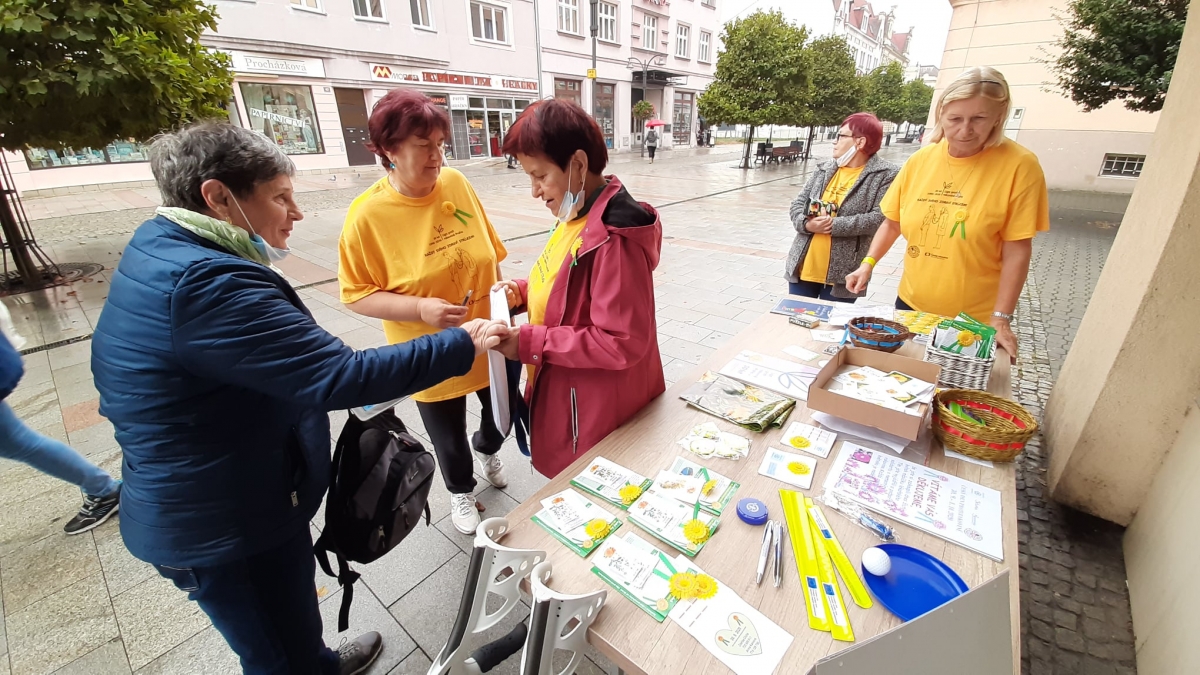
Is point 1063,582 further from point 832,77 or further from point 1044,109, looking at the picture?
point 832,77

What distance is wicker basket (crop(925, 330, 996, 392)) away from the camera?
5.72 feet

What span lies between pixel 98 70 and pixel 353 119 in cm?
1519

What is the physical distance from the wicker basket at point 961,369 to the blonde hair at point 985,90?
0.93 m

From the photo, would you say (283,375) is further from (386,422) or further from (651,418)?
(651,418)

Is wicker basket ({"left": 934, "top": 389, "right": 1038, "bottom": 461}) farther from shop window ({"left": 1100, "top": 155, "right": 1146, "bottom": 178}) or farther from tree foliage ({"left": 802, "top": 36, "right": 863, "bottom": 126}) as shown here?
tree foliage ({"left": 802, "top": 36, "right": 863, "bottom": 126})

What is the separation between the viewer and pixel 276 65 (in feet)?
51.2

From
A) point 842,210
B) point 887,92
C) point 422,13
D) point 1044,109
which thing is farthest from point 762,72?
point 887,92

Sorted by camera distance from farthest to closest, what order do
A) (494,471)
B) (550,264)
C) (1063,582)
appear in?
(494,471), (1063,582), (550,264)

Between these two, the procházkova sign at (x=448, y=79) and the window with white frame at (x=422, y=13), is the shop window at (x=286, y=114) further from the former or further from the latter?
the window with white frame at (x=422, y=13)

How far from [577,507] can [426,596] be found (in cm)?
124

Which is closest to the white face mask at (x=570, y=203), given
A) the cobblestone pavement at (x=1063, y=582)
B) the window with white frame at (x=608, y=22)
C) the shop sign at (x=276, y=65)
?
the cobblestone pavement at (x=1063, y=582)

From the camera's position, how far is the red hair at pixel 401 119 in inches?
68.3

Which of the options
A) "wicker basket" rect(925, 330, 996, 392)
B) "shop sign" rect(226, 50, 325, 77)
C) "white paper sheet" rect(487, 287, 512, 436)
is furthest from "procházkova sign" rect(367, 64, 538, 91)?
"wicker basket" rect(925, 330, 996, 392)

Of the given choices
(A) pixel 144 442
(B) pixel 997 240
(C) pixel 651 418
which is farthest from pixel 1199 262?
(A) pixel 144 442
